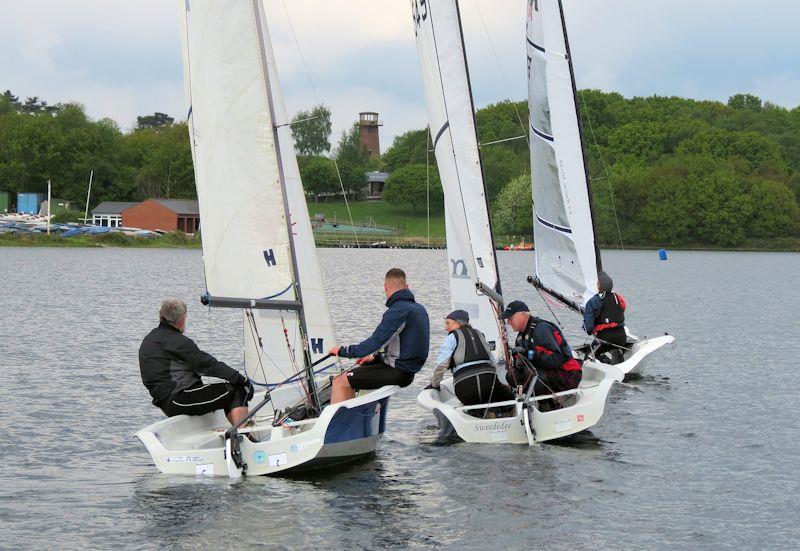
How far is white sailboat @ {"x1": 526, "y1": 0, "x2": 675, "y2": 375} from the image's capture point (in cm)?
2189

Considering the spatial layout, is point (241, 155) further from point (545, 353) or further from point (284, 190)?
point (545, 353)

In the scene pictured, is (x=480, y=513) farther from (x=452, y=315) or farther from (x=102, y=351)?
(x=102, y=351)

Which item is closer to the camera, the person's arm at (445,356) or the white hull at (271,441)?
the white hull at (271,441)

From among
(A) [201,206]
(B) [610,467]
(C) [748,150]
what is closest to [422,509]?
(B) [610,467]

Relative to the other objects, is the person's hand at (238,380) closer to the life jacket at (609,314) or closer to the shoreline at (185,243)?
the life jacket at (609,314)

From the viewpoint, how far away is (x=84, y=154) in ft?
429

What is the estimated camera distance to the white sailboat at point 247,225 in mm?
12312

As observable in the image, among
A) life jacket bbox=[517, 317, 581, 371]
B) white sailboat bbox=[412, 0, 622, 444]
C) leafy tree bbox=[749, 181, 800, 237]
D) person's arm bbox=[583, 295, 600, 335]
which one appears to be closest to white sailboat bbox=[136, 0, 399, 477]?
life jacket bbox=[517, 317, 581, 371]

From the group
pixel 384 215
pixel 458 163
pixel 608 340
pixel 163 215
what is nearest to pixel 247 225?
pixel 458 163

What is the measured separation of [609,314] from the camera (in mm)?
19906

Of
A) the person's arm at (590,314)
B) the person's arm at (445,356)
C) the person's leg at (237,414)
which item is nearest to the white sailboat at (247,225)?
the person's leg at (237,414)

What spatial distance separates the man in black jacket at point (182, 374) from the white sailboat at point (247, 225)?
26cm

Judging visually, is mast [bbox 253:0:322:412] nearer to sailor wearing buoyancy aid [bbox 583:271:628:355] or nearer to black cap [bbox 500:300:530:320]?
black cap [bbox 500:300:530:320]

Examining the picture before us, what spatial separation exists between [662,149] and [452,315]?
470 ft
